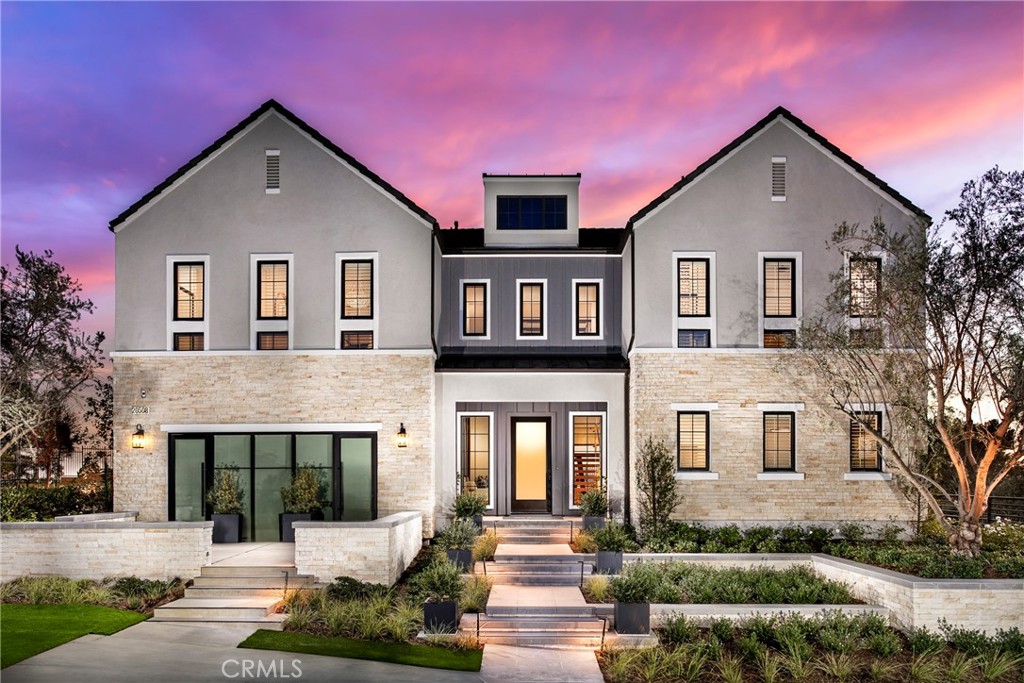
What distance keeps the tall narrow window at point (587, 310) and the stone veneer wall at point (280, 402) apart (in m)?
4.32

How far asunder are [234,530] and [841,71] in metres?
16.9

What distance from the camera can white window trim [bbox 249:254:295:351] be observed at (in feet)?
65.7

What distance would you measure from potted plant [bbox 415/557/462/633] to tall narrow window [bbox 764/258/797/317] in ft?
34.6

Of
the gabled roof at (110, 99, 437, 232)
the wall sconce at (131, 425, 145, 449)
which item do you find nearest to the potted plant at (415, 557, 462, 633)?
the gabled roof at (110, 99, 437, 232)

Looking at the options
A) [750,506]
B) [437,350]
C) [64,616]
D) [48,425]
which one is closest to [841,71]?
[750,506]

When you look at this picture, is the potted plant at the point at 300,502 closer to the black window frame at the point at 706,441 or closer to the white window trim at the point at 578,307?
the white window trim at the point at 578,307

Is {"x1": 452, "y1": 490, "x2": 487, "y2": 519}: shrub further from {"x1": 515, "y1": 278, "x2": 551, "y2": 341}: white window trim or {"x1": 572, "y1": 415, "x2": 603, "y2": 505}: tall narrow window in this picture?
{"x1": 515, "y1": 278, "x2": 551, "y2": 341}: white window trim

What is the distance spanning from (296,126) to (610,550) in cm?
1244

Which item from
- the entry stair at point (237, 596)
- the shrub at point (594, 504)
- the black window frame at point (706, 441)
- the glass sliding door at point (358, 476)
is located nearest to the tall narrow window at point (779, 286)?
the black window frame at point (706, 441)

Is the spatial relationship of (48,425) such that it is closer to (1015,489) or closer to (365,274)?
(365,274)

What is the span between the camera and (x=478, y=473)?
20.9 m

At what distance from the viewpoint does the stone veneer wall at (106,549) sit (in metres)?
15.7

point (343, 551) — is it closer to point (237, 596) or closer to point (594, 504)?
point (237, 596)

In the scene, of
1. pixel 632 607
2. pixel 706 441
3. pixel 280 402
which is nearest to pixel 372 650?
pixel 632 607
